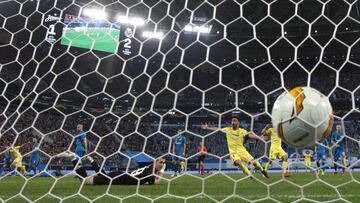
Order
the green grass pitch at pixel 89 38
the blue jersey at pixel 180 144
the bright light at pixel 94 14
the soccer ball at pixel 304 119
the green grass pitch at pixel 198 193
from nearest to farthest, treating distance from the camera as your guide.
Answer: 1. the soccer ball at pixel 304 119
2. the green grass pitch at pixel 198 193
3. the bright light at pixel 94 14
4. the green grass pitch at pixel 89 38
5. the blue jersey at pixel 180 144

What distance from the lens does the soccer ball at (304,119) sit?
2871 mm

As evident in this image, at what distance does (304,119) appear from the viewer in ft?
9.36

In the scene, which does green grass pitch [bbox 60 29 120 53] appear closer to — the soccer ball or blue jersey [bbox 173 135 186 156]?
the soccer ball

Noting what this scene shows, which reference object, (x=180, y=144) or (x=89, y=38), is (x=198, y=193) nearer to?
(x=180, y=144)

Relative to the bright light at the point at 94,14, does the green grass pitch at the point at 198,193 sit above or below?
below

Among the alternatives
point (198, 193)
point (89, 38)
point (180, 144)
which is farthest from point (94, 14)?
point (89, 38)

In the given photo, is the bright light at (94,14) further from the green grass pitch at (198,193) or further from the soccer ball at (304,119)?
the soccer ball at (304,119)

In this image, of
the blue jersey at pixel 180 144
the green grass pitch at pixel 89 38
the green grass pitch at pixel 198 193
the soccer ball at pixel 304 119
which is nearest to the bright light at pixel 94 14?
the green grass pitch at pixel 89 38

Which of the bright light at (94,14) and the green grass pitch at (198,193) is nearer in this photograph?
the green grass pitch at (198,193)

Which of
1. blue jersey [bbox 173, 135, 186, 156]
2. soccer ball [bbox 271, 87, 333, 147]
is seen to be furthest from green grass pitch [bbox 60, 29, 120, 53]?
blue jersey [bbox 173, 135, 186, 156]

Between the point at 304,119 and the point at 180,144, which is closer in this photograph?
the point at 304,119

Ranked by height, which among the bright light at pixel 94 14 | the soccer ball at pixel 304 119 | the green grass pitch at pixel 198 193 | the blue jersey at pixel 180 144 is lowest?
the blue jersey at pixel 180 144

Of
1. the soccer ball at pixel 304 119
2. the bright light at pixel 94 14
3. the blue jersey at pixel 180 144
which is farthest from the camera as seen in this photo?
the blue jersey at pixel 180 144

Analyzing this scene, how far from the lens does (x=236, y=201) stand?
12.9 feet
